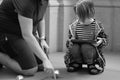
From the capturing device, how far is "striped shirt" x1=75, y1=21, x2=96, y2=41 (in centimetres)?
257

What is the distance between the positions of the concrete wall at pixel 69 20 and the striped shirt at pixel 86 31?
967 mm

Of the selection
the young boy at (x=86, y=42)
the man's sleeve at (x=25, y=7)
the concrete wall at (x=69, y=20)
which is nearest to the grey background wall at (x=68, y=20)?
the concrete wall at (x=69, y=20)

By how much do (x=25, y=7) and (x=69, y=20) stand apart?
1.51m

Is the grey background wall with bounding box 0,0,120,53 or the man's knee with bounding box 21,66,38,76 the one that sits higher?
the grey background wall with bounding box 0,0,120,53

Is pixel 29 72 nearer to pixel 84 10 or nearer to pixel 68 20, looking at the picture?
pixel 84 10

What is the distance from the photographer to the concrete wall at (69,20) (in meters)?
3.56

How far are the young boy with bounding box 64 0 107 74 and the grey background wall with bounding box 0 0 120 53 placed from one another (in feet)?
3.15

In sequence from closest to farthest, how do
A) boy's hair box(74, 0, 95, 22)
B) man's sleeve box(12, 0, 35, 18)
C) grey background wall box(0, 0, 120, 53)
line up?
man's sleeve box(12, 0, 35, 18) < boy's hair box(74, 0, 95, 22) < grey background wall box(0, 0, 120, 53)

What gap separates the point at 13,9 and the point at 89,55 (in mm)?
791

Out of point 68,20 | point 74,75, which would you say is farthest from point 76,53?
point 68,20

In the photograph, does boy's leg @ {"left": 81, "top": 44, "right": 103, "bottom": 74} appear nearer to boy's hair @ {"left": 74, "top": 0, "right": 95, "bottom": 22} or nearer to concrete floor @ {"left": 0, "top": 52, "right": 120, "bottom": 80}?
concrete floor @ {"left": 0, "top": 52, "right": 120, "bottom": 80}

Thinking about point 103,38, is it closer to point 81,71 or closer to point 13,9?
point 81,71

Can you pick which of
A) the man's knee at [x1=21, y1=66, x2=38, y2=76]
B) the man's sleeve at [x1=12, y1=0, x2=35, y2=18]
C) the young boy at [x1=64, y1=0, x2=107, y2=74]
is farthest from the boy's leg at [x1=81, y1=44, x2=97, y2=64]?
the man's sleeve at [x1=12, y1=0, x2=35, y2=18]

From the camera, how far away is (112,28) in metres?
3.67
